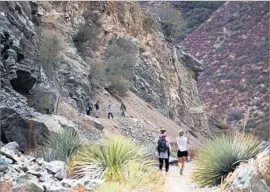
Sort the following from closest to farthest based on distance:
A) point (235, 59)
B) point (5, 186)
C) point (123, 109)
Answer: point (5, 186), point (123, 109), point (235, 59)

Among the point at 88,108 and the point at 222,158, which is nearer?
the point at 222,158

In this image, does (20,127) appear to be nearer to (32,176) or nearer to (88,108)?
(32,176)

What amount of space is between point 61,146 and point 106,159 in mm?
2614

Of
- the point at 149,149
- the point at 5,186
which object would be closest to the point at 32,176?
the point at 5,186

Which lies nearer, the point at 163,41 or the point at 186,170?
the point at 186,170

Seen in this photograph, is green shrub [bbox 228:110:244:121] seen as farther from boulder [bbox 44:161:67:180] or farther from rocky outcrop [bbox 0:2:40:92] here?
boulder [bbox 44:161:67:180]

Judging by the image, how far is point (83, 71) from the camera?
38062 mm

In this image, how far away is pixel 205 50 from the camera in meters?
80.9

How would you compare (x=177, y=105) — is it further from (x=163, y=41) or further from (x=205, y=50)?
(x=205, y=50)

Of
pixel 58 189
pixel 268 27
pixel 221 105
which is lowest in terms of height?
pixel 58 189

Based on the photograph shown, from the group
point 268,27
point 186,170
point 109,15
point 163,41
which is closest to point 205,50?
point 268,27

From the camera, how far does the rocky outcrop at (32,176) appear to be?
10.4 metres

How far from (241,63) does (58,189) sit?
63.5 metres

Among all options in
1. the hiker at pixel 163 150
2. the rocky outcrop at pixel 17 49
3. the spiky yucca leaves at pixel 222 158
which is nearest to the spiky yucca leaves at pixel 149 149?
the hiker at pixel 163 150
